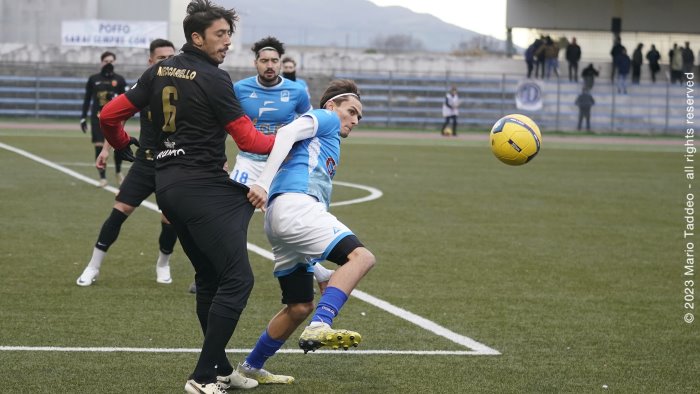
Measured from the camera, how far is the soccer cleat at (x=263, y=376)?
22.0 ft

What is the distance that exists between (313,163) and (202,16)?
1.13m

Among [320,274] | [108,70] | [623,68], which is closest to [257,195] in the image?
[320,274]

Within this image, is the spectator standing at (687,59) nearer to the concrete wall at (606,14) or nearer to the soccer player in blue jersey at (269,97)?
the concrete wall at (606,14)

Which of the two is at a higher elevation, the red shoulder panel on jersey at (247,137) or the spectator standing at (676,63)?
the spectator standing at (676,63)

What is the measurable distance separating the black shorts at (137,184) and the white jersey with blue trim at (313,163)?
348 centimetres

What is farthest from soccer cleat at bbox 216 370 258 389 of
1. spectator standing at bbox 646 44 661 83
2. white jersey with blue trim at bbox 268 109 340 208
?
spectator standing at bbox 646 44 661 83

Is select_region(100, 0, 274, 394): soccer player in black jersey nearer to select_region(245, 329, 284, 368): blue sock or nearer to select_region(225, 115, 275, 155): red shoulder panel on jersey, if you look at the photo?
select_region(225, 115, 275, 155): red shoulder panel on jersey

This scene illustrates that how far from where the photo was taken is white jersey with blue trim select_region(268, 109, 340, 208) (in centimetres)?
648

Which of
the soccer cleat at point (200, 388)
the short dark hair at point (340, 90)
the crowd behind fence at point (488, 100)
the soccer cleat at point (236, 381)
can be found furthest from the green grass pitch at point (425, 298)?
the crowd behind fence at point (488, 100)

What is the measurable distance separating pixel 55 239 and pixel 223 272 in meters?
7.10

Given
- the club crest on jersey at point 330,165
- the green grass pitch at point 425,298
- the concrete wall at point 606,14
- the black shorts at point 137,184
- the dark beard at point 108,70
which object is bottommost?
the green grass pitch at point 425,298

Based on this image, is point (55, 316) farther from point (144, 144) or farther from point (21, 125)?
point (21, 125)

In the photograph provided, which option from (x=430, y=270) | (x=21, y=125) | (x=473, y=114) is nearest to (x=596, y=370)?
(x=430, y=270)

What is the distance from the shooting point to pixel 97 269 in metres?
10.0
